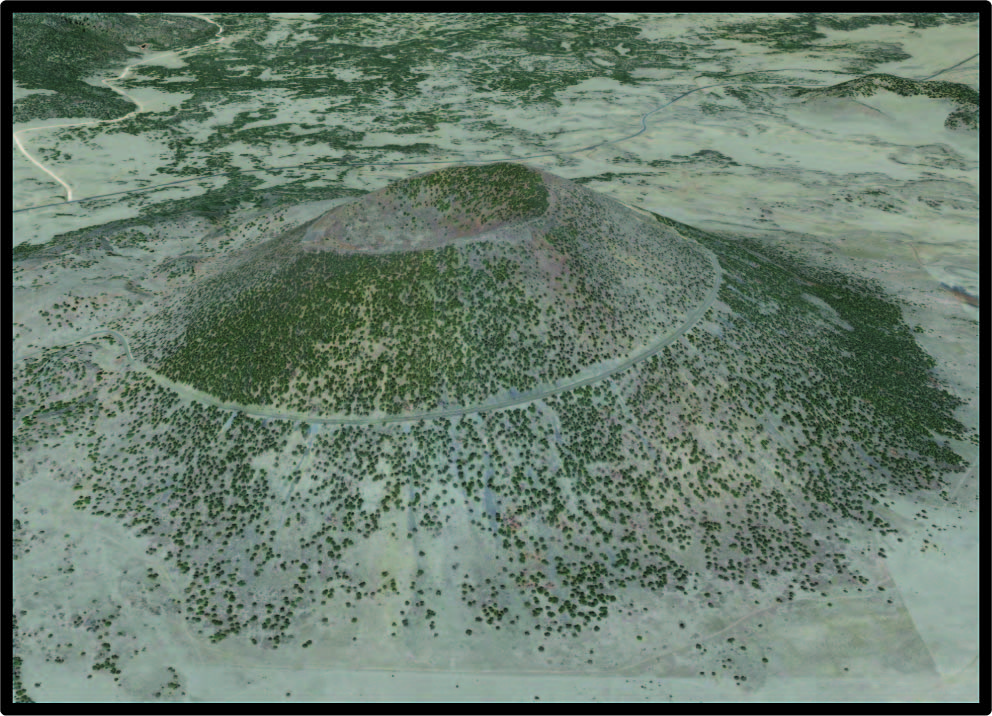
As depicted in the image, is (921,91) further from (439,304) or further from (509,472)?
(509,472)

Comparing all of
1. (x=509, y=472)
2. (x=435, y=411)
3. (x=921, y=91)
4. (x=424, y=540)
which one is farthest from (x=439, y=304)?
(x=921, y=91)

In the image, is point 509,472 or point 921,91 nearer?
point 509,472

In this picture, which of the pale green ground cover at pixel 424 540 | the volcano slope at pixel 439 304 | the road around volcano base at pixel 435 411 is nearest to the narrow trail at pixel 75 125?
the pale green ground cover at pixel 424 540

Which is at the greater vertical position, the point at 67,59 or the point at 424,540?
the point at 67,59

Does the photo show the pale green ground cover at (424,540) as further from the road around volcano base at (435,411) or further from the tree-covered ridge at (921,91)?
the tree-covered ridge at (921,91)

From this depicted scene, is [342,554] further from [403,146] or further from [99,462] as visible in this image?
[403,146]

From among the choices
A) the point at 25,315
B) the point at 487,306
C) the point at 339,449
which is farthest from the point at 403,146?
the point at 339,449

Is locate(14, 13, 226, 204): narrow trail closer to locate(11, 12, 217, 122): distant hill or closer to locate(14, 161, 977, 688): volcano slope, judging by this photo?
locate(11, 12, 217, 122): distant hill
